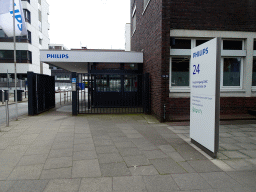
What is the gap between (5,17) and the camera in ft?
26.2

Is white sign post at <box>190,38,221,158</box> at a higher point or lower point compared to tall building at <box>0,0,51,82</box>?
lower

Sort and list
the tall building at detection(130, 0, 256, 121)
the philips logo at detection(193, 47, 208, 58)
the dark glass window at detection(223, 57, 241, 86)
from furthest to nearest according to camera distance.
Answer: the dark glass window at detection(223, 57, 241, 86), the tall building at detection(130, 0, 256, 121), the philips logo at detection(193, 47, 208, 58)

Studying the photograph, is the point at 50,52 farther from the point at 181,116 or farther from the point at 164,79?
the point at 181,116

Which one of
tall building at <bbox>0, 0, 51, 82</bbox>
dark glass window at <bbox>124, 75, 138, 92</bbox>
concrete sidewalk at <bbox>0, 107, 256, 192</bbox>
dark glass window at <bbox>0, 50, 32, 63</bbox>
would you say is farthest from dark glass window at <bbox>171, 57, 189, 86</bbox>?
dark glass window at <bbox>0, 50, 32, 63</bbox>

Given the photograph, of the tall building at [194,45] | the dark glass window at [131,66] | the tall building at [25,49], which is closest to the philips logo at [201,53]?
the tall building at [194,45]

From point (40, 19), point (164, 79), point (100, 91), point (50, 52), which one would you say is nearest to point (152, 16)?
point (164, 79)

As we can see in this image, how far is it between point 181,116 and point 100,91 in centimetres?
458

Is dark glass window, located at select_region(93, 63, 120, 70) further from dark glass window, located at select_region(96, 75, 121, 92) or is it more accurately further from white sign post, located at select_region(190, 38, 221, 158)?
white sign post, located at select_region(190, 38, 221, 158)

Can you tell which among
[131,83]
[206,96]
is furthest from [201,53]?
[131,83]

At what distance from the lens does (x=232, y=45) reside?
28.9ft

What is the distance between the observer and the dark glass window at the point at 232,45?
8789mm

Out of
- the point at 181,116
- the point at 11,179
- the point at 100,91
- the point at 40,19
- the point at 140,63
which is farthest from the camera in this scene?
the point at 40,19

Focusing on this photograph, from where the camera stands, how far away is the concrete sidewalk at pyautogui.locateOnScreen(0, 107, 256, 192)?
3.17 metres

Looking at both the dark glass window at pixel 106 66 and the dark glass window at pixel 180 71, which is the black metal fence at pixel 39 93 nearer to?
the dark glass window at pixel 106 66
